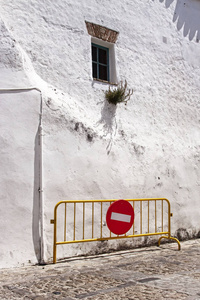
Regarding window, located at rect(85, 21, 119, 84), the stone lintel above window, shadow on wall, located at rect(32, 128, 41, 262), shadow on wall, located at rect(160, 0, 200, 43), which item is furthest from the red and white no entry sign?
shadow on wall, located at rect(160, 0, 200, 43)

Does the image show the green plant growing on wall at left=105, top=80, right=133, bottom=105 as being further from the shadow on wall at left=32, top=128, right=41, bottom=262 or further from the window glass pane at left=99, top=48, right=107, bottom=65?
the shadow on wall at left=32, top=128, right=41, bottom=262

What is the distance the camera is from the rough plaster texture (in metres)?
6.09

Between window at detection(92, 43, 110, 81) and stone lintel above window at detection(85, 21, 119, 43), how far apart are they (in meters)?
0.23

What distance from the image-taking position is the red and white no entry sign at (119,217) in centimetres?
598

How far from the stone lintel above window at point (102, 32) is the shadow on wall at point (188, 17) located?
2.26m

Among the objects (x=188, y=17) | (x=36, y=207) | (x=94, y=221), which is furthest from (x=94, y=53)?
(x=36, y=207)

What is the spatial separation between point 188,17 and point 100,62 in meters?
3.51

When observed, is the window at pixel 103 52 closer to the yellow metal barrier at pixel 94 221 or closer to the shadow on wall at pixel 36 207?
the shadow on wall at pixel 36 207

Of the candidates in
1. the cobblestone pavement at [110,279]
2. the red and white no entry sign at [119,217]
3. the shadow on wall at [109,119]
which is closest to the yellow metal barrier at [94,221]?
the red and white no entry sign at [119,217]

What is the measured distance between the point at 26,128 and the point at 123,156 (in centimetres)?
225

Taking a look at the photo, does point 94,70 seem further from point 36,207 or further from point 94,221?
point 36,207

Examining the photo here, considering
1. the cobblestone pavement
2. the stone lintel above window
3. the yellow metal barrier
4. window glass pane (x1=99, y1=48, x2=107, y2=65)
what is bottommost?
the cobblestone pavement

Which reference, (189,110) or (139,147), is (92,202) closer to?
(139,147)

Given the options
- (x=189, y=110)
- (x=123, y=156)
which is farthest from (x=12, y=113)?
(x=189, y=110)
